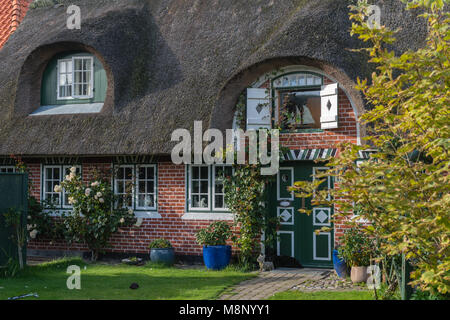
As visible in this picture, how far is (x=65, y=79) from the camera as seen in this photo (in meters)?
12.9

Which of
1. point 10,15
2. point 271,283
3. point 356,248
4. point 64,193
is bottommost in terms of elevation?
point 271,283

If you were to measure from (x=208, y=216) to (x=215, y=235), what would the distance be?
2.48 ft

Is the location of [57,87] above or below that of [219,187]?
above

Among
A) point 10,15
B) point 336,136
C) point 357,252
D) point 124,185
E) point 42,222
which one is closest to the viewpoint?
point 357,252

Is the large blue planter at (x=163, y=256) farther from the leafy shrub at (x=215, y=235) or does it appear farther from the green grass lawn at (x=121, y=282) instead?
the leafy shrub at (x=215, y=235)

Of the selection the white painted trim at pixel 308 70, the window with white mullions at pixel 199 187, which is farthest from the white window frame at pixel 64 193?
the white painted trim at pixel 308 70

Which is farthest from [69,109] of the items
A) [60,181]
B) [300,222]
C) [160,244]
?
[300,222]

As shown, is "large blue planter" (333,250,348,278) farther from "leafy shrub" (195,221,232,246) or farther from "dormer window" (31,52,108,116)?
"dormer window" (31,52,108,116)

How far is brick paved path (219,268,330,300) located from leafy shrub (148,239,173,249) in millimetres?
2063

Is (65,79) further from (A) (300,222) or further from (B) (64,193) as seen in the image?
(A) (300,222)

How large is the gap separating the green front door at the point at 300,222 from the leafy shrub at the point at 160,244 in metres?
2.09

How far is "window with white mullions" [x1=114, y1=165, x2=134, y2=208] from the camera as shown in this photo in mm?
11859
